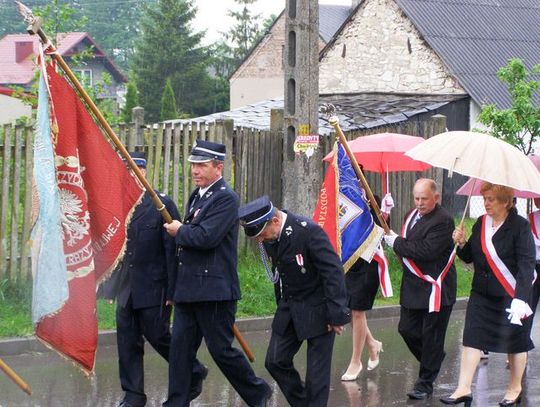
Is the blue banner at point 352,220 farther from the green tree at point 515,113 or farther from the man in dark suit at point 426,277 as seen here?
the green tree at point 515,113

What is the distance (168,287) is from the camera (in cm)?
800

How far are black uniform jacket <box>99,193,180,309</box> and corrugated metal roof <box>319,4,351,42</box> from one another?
33763 millimetres

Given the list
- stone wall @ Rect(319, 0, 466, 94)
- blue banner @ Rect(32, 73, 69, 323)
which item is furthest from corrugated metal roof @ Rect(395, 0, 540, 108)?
blue banner @ Rect(32, 73, 69, 323)

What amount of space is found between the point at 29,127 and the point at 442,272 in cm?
493

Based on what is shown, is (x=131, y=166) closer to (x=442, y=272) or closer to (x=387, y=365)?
(x=442, y=272)

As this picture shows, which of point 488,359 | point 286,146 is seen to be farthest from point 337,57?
point 488,359

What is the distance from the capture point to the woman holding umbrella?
8.23 meters

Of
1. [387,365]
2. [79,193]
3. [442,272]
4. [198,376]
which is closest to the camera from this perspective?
[79,193]

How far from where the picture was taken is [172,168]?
42.2 ft

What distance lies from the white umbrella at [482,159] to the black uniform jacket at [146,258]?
1922mm

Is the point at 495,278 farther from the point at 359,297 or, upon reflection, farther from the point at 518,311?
the point at 359,297

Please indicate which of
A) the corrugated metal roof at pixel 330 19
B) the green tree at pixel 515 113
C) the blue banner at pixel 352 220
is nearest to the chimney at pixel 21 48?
the corrugated metal roof at pixel 330 19

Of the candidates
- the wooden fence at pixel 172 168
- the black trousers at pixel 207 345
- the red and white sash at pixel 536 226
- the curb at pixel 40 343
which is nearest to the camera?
the black trousers at pixel 207 345

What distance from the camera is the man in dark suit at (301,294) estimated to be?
739cm
